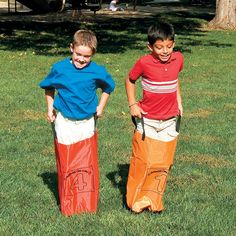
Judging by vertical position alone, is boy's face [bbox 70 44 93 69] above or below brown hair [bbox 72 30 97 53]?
below

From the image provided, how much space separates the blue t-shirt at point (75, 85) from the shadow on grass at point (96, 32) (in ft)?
A: 41.9

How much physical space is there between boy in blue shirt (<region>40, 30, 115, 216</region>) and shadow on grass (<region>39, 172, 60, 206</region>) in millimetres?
665

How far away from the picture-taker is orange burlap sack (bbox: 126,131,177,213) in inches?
210

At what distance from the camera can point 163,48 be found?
16.7 feet

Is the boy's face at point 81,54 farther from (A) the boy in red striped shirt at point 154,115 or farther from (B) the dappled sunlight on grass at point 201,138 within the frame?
(B) the dappled sunlight on grass at point 201,138

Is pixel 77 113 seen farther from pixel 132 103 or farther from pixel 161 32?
pixel 161 32

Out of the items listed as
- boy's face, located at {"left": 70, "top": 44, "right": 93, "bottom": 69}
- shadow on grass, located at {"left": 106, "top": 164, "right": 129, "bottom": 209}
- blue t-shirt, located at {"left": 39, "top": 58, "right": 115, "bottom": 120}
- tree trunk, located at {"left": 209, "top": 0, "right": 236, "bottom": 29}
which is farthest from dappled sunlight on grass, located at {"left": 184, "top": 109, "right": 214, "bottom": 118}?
tree trunk, located at {"left": 209, "top": 0, "right": 236, "bottom": 29}

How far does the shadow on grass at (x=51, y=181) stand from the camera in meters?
6.09

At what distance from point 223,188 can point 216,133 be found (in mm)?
2604

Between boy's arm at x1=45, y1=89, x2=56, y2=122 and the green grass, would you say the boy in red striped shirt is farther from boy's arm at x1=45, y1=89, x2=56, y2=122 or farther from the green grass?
boy's arm at x1=45, y1=89, x2=56, y2=122

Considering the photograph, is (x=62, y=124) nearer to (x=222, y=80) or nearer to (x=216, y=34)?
(x=222, y=80)

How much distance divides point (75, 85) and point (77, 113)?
23cm

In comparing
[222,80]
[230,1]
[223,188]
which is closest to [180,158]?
[223,188]

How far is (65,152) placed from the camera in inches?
204
